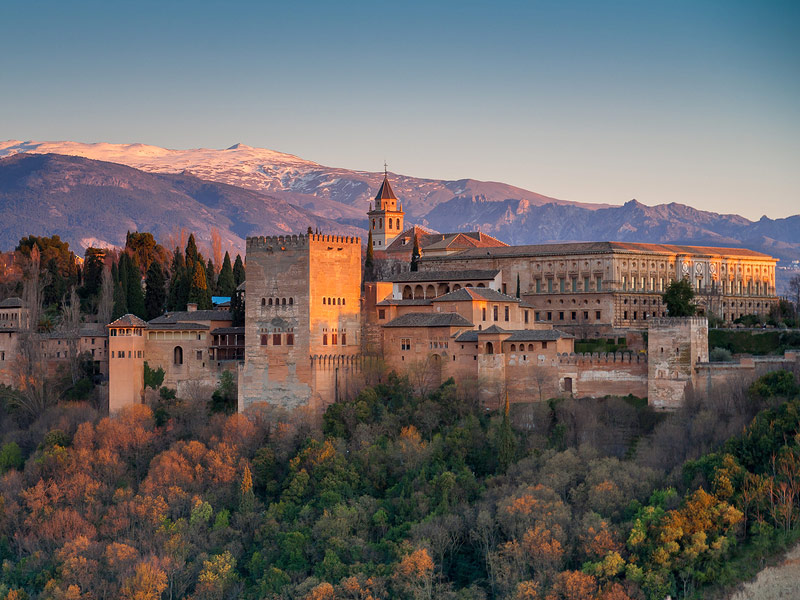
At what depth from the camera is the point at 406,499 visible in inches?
1667

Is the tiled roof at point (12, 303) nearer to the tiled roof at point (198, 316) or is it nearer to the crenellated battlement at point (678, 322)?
the tiled roof at point (198, 316)

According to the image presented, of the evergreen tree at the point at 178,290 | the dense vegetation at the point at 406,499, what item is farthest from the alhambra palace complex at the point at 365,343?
the evergreen tree at the point at 178,290

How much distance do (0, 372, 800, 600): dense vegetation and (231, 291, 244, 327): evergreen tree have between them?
15.1ft

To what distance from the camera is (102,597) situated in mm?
40281

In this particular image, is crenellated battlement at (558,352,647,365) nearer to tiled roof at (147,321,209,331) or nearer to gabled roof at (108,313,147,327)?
tiled roof at (147,321,209,331)

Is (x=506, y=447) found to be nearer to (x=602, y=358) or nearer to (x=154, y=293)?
(x=602, y=358)

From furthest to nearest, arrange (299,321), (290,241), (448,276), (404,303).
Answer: (448,276) → (404,303) → (290,241) → (299,321)

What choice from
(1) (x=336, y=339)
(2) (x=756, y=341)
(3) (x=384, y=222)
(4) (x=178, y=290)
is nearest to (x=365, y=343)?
(1) (x=336, y=339)

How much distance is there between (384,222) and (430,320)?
36.5 meters

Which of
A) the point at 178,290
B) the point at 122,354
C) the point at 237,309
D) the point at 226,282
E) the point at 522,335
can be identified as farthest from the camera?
the point at 226,282

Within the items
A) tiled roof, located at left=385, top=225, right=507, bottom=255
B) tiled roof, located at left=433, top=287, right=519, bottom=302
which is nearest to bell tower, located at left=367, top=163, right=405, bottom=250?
tiled roof, located at left=385, top=225, right=507, bottom=255

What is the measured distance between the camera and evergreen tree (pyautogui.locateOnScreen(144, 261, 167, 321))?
62.1m

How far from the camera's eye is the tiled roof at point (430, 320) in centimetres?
4828

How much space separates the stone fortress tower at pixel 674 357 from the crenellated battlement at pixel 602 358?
102cm
